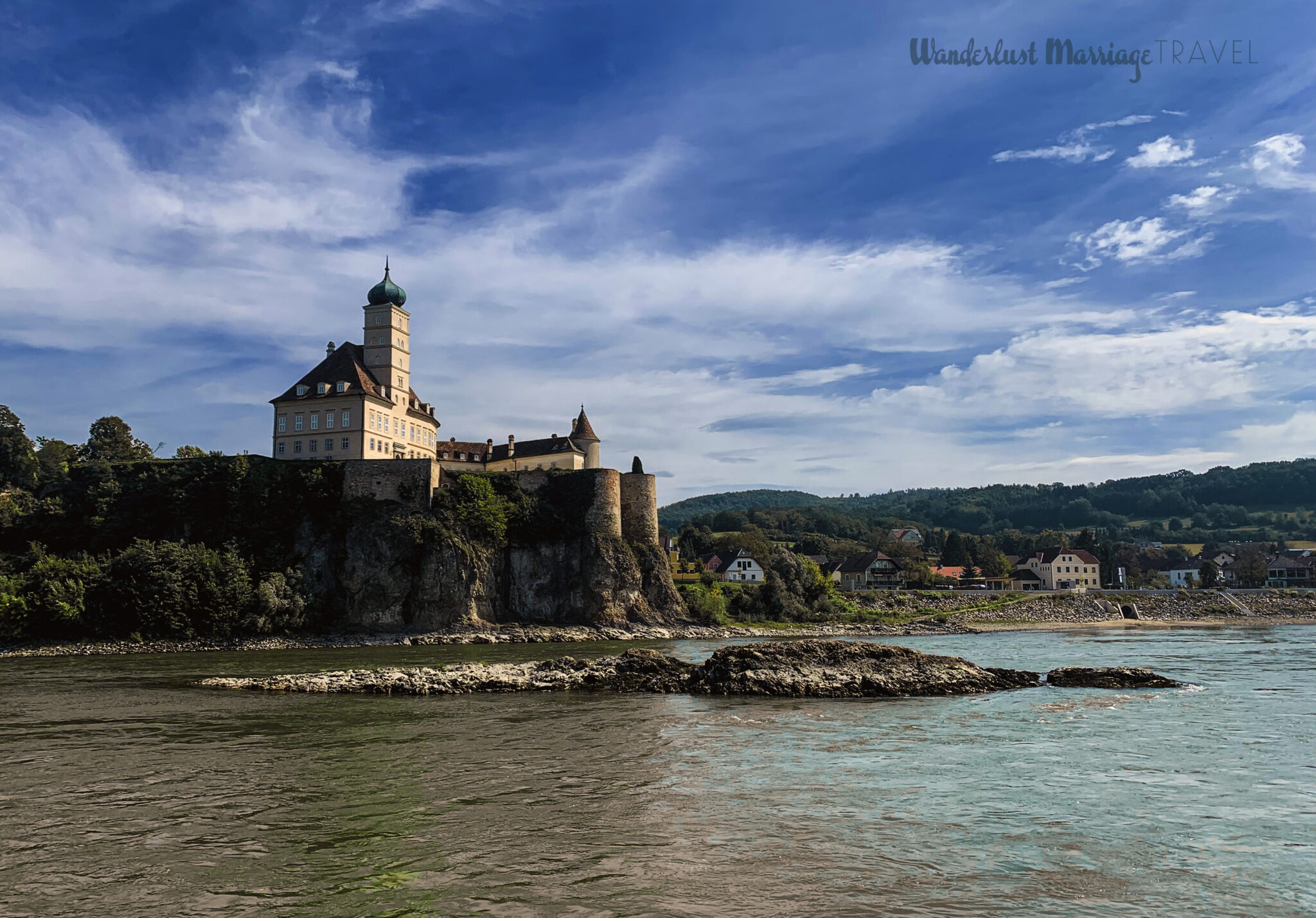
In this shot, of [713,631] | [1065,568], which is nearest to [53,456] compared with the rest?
[713,631]

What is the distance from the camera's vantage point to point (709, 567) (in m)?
90.5

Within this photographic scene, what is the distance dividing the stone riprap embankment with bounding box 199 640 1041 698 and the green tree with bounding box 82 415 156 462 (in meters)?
56.3

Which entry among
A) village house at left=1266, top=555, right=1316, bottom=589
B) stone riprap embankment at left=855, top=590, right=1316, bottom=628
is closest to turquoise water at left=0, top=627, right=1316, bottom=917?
stone riprap embankment at left=855, top=590, right=1316, bottom=628

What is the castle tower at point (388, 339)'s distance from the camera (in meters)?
60.6

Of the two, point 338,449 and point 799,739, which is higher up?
point 338,449

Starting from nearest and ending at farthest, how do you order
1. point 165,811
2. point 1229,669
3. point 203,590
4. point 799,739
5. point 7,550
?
1. point 165,811
2. point 799,739
3. point 1229,669
4. point 203,590
5. point 7,550

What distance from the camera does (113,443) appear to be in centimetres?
7281

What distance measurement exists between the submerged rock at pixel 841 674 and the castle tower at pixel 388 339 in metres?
43.2

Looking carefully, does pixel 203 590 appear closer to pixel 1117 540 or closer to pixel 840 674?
pixel 840 674

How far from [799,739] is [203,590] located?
4053cm

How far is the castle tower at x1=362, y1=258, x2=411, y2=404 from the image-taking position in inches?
2386

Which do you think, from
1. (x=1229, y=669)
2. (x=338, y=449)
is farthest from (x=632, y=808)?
(x=338, y=449)

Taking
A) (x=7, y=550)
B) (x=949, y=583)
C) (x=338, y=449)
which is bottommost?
(x=949, y=583)

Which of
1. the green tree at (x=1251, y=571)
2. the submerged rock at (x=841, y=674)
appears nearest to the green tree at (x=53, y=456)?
the submerged rock at (x=841, y=674)
